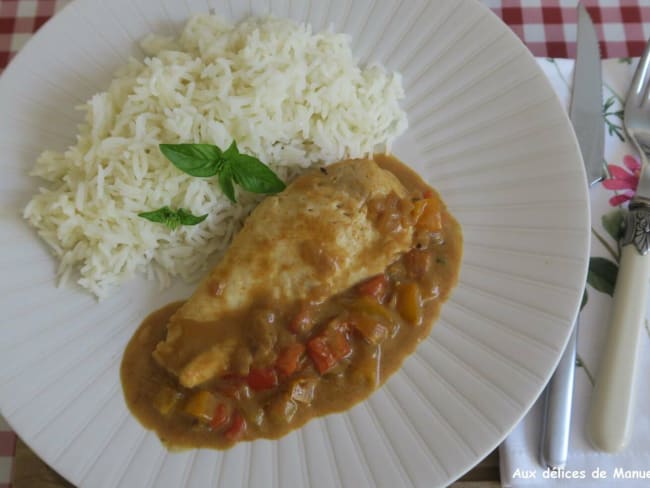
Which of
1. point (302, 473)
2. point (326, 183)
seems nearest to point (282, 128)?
point (326, 183)

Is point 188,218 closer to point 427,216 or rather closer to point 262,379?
point 262,379

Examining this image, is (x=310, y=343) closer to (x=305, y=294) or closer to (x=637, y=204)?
(x=305, y=294)

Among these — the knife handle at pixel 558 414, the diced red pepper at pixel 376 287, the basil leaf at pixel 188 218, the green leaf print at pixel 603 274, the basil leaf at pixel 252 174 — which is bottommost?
the knife handle at pixel 558 414

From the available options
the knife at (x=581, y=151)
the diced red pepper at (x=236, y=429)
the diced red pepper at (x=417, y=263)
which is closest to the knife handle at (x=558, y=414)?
the knife at (x=581, y=151)

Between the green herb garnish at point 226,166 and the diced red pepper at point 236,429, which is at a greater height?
the green herb garnish at point 226,166

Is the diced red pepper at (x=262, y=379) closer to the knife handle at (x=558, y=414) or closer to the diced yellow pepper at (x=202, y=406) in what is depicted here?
the diced yellow pepper at (x=202, y=406)

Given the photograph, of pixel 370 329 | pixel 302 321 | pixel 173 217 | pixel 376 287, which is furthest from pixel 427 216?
pixel 173 217

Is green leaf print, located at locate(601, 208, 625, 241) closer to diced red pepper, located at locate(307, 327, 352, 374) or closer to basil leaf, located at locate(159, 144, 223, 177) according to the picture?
diced red pepper, located at locate(307, 327, 352, 374)

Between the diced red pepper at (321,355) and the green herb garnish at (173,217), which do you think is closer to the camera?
the diced red pepper at (321,355)
